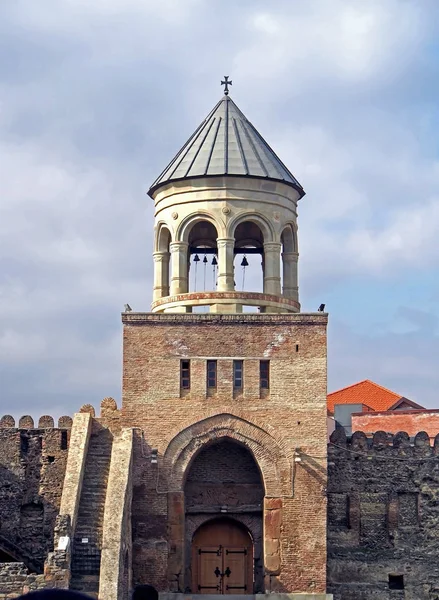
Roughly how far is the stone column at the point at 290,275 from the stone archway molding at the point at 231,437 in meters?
3.46

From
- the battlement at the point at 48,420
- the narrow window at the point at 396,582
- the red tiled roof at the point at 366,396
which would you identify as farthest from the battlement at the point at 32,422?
the red tiled roof at the point at 366,396

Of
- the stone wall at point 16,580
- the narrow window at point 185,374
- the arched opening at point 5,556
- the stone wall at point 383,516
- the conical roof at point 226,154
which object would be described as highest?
the conical roof at point 226,154

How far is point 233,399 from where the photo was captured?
1048 inches

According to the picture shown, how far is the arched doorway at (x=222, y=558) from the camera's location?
2792 centimetres

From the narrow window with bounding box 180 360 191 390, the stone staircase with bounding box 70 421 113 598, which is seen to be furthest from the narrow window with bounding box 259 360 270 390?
the stone staircase with bounding box 70 421 113 598

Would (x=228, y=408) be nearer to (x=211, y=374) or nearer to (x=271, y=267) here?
(x=211, y=374)

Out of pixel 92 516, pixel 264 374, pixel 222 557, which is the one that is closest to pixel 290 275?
pixel 264 374

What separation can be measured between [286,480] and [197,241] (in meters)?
6.78

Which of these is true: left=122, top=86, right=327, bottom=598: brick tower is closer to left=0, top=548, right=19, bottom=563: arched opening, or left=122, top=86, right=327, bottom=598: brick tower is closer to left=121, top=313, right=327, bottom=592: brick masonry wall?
left=121, top=313, right=327, bottom=592: brick masonry wall

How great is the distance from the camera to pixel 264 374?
88.4 ft

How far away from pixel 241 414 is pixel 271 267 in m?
3.61

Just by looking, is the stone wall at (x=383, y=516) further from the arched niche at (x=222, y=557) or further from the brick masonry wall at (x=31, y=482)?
the brick masonry wall at (x=31, y=482)

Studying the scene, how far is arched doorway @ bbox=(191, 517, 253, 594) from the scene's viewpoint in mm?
27922

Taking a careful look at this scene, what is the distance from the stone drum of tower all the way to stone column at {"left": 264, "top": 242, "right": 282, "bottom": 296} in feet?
0.08
